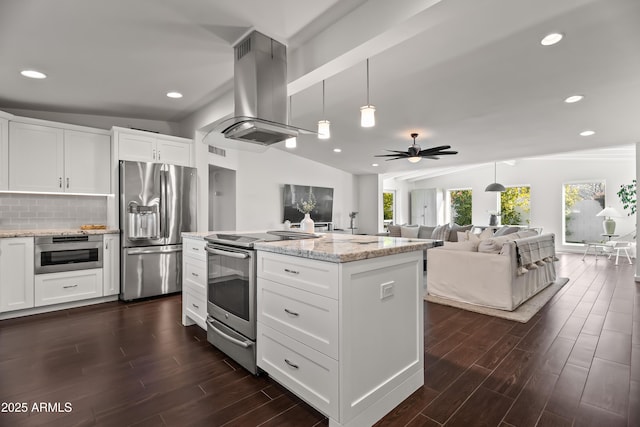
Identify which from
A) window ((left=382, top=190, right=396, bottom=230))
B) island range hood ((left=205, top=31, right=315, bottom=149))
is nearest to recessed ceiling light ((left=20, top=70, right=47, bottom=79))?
island range hood ((left=205, top=31, right=315, bottom=149))

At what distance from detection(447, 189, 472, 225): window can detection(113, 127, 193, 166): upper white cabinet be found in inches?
378

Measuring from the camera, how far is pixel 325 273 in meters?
1.57

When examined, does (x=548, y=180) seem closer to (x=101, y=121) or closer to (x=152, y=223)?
(x=152, y=223)

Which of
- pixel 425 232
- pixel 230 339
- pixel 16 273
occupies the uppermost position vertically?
pixel 425 232

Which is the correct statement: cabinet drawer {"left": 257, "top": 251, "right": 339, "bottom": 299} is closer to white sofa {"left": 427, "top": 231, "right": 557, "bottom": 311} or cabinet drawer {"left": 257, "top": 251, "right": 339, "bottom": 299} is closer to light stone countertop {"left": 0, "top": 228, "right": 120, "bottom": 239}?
white sofa {"left": 427, "top": 231, "right": 557, "bottom": 311}

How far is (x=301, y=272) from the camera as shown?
67.3 inches

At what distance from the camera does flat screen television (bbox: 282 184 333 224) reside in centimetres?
735

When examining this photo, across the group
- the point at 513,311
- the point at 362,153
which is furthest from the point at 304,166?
the point at 513,311

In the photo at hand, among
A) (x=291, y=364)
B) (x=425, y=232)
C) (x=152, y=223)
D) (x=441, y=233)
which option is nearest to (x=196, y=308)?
(x=291, y=364)

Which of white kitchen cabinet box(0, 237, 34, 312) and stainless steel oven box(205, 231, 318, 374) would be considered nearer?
stainless steel oven box(205, 231, 318, 374)

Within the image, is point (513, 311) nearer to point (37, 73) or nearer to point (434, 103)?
point (434, 103)

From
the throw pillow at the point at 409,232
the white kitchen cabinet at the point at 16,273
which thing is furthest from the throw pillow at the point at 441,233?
the white kitchen cabinet at the point at 16,273

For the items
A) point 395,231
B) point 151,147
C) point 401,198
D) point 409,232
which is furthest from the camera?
point 401,198

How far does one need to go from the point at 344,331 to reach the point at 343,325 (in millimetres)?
34
